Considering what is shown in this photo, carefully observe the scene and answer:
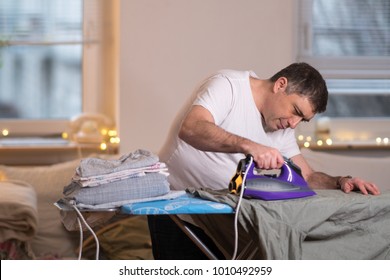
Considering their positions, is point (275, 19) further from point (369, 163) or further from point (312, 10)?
point (369, 163)

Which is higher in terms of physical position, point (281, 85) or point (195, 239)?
point (281, 85)

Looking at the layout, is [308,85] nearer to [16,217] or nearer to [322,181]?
[322,181]

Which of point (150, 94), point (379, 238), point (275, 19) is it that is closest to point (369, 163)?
point (275, 19)

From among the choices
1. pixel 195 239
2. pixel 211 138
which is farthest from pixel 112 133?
pixel 195 239


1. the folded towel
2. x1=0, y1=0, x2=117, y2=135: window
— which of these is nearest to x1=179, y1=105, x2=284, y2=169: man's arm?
the folded towel

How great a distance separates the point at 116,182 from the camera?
7.13ft

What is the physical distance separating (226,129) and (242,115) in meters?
0.07

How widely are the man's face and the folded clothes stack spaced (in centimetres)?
53

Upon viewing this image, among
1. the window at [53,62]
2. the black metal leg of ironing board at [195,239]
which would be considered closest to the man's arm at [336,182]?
the black metal leg of ironing board at [195,239]

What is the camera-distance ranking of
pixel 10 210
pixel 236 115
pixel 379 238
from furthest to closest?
pixel 10 210
pixel 236 115
pixel 379 238

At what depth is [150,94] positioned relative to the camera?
405 centimetres

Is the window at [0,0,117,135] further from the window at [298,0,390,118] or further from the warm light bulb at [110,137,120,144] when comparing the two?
the window at [298,0,390,118]

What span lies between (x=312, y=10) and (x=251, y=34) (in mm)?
449
